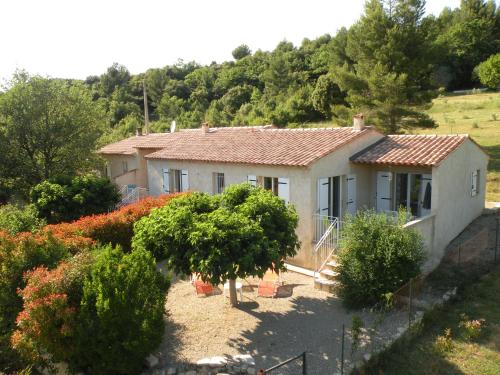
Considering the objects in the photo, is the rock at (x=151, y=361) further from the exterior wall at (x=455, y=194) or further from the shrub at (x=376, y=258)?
the exterior wall at (x=455, y=194)

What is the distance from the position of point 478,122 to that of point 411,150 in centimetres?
2695

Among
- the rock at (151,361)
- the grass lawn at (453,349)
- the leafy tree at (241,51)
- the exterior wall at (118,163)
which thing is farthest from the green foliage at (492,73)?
the leafy tree at (241,51)

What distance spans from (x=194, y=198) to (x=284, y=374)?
5.05 m

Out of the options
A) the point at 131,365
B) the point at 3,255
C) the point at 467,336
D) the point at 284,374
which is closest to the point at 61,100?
the point at 3,255

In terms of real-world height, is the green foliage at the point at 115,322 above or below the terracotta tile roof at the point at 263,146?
below

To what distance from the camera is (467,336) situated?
10141 mm

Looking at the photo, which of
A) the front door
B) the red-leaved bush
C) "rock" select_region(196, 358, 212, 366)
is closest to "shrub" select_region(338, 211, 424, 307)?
"rock" select_region(196, 358, 212, 366)

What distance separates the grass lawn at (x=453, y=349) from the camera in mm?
9148

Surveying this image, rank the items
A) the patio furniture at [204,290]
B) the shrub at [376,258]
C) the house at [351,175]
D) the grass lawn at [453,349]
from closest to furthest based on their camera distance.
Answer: the grass lawn at [453,349], the shrub at [376,258], the patio furniture at [204,290], the house at [351,175]

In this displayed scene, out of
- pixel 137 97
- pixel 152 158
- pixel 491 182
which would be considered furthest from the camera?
pixel 137 97

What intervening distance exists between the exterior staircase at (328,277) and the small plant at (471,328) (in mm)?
3549

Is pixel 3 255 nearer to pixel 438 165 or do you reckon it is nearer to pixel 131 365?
pixel 131 365

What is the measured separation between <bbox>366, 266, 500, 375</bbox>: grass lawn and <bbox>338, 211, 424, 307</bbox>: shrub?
4.44 feet

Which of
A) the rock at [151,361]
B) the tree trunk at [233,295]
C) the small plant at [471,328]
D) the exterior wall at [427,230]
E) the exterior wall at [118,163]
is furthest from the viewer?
the exterior wall at [118,163]
